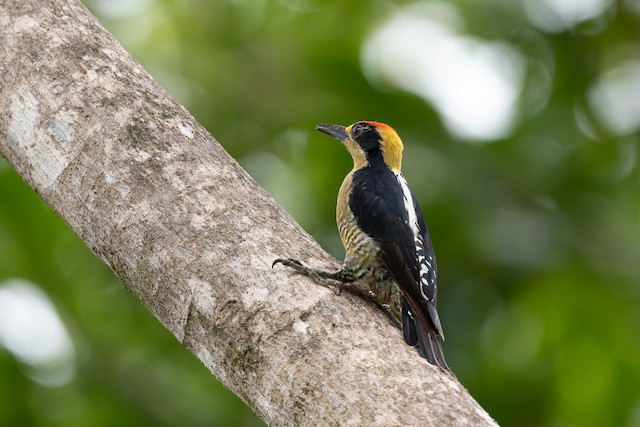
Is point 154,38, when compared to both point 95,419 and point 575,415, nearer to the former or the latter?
point 95,419

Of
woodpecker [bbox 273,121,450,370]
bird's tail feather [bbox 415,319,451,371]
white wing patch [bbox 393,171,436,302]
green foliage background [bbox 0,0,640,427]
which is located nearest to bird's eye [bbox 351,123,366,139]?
woodpecker [bbox 273,121,450,370]

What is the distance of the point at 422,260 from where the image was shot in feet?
12.5

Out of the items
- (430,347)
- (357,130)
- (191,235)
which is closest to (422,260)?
(430,347)

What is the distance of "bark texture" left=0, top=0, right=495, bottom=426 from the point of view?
2.58 m

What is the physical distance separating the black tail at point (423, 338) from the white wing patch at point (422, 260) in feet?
0.99

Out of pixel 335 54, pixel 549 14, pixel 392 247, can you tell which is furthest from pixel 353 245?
pixel 549 14

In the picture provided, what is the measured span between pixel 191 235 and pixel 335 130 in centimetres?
186

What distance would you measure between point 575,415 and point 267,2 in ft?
9.96

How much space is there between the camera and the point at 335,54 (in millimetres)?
5273

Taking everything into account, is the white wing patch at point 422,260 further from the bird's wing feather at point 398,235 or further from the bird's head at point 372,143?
the bird's head at point 372,143

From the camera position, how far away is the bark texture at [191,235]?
2576 mm

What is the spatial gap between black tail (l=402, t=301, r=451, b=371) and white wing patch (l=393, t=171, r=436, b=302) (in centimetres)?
30

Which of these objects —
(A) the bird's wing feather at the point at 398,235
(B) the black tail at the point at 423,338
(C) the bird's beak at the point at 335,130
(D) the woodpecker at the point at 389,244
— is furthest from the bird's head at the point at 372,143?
(B) the black tail at the point at 423,338

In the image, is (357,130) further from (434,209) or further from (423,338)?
(423,338)
